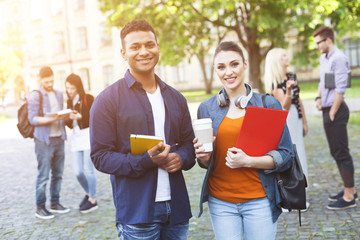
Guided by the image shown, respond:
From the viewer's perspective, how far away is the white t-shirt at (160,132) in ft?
8.66

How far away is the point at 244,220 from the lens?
283 centimetres

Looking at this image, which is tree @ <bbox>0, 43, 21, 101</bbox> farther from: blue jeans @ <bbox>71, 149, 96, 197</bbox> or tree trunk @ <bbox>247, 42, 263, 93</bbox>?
blue jeans @ <bbox>71, 149, 96, 197</bbox>

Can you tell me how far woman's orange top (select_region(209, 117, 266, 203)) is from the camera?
9.14ft

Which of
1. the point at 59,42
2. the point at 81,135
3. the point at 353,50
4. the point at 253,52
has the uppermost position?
the point at 59,42

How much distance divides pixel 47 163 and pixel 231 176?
4.00 metres

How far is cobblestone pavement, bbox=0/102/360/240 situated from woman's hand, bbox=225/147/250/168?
2.46 meters

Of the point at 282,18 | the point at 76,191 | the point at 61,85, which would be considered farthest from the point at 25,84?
the point at 76,191

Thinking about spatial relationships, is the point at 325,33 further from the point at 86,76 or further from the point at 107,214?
the point at 86,76

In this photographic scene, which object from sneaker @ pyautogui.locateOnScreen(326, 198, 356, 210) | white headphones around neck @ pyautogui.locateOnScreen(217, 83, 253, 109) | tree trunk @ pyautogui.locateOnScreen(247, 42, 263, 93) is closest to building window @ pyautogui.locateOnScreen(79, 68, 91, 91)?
tree trunk @ pyautogui.locateOnScreen(247, 42, 263, 93)

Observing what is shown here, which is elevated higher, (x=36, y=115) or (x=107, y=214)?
(x=36, y=115)

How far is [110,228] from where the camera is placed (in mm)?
5465

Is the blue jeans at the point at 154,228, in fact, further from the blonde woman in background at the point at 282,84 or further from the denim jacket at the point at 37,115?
the denim jacket at the point at 37,115

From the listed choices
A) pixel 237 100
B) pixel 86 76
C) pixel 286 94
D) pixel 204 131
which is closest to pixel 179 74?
pixel 86 76

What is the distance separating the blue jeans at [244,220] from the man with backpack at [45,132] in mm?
3707
